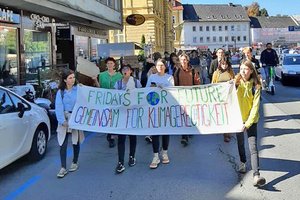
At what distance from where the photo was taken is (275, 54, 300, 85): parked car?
74.7 ft

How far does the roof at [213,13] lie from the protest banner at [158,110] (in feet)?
389

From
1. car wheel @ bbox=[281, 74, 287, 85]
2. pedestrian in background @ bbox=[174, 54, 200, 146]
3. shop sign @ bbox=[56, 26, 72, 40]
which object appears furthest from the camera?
car wheel @ bbox=[281, 74, 287, 85]

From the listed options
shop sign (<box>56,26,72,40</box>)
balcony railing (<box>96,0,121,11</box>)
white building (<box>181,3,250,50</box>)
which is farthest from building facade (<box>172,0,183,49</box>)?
shop sign (<box>56,26,72,40</box>)

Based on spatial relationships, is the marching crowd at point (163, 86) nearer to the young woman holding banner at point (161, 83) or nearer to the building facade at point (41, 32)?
the young woman holding banner at point (161, 83)

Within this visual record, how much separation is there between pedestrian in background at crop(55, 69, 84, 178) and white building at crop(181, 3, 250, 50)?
385 ft

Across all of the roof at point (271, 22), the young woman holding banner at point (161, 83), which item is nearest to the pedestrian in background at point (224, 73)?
the young woman holding banner at point (161, 83)

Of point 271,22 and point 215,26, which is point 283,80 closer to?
point 215,26

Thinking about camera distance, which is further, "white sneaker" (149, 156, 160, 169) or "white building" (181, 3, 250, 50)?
"white building" (181, 3, 250, 50)

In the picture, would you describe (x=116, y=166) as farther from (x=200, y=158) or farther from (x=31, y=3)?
(x=31, y=3)

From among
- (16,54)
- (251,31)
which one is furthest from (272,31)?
(16,54)

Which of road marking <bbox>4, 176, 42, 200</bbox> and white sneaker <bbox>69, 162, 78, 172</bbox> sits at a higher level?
white sneaker <bbox>69, 162, 78, 172</bbox>

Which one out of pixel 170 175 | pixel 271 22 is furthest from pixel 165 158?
pixel 271 22

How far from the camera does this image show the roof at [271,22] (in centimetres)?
13438

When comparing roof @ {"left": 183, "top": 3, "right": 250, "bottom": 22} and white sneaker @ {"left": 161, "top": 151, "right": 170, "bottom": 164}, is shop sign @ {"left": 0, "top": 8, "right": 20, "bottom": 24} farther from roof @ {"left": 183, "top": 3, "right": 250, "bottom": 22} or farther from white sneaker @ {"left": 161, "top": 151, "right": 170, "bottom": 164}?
roof @ {"left": 183, "top": 3, "right": 250, "bottom": 22}
